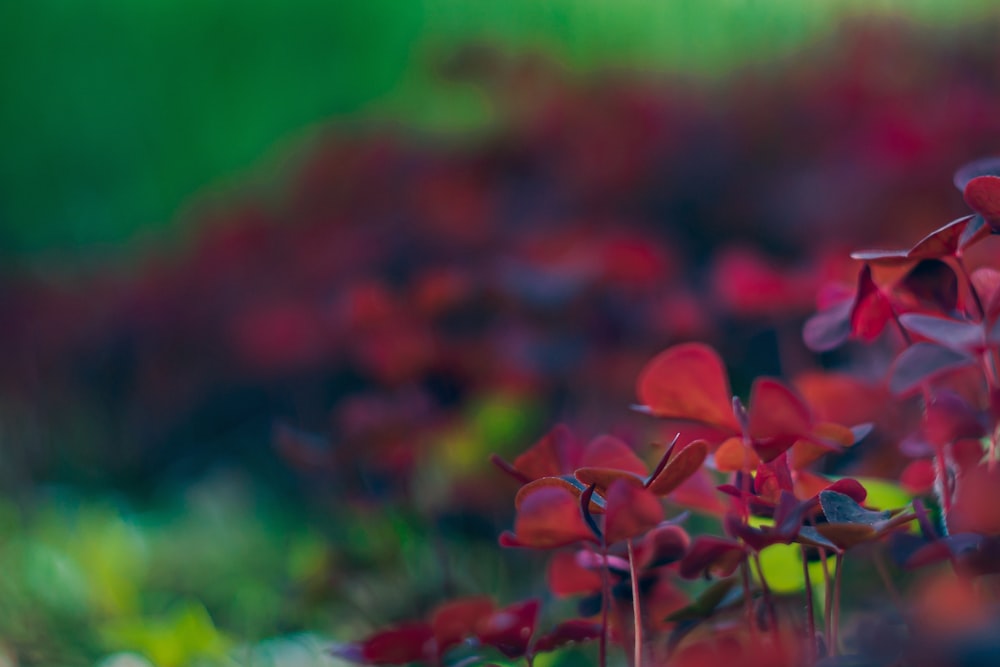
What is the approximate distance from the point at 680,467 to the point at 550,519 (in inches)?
2.0

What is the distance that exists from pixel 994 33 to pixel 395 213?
1.40 m

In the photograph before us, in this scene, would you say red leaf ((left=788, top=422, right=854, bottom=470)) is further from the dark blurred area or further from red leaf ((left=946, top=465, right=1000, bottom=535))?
the dark blurred area

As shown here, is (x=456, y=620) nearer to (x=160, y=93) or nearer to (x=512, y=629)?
(x=512, y=629)

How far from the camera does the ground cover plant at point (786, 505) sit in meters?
0.30

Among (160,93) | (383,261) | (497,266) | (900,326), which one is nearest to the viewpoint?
(900,326)

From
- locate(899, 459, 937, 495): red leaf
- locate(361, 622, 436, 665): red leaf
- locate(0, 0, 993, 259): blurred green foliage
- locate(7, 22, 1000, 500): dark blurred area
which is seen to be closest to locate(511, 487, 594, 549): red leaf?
locate(361, 622, 436, 665): red leaf

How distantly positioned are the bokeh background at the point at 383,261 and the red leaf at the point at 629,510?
328 millimetres

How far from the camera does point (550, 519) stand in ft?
1.09

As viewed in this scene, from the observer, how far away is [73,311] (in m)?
2.55

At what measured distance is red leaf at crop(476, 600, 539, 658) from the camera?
0.39 m

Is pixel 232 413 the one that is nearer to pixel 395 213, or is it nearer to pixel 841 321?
pixel 395 213

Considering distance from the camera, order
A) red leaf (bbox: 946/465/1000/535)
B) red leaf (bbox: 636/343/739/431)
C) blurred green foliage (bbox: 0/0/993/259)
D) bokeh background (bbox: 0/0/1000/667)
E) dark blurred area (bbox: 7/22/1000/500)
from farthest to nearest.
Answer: blurred green foliage (bbox: 0/0/993/259), dark blurred area (bbox: 7/22/1000/500), bokeh background (bbox: 0/0/1000/667), red leaf (bbox: 636/343/739/431), red leaf (bbox: 946/465/1000/535)

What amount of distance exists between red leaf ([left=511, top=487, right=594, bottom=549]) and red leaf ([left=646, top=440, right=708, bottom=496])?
30 millimetres

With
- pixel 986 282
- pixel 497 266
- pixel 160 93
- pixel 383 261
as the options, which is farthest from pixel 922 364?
pixel 160 93
